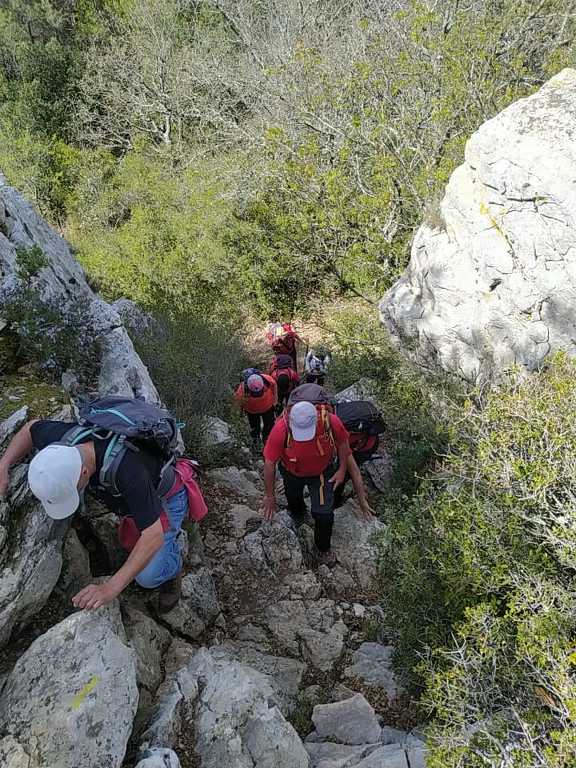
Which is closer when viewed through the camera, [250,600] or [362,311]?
[250,600]

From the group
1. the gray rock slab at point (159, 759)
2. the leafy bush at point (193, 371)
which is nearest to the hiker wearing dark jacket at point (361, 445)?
the leafy bush at point (193, 371)

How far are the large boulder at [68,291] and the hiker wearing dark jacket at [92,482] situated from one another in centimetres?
202

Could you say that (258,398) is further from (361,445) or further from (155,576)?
(155,576)

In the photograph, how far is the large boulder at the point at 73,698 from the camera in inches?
103

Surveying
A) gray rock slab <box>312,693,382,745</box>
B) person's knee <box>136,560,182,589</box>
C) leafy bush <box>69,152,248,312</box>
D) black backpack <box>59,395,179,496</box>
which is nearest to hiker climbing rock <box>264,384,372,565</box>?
person's knee <box>136,560,182,589</box>

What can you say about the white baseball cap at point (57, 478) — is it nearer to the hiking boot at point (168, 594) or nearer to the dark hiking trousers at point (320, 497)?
the hiking boot at point (168, 594)

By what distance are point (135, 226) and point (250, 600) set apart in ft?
40.6

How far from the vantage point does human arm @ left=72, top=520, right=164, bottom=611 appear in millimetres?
2963

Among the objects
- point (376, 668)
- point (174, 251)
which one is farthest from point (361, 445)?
point (174, 251)

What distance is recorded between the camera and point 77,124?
20297 mm

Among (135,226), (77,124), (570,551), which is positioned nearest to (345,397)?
(570,551)

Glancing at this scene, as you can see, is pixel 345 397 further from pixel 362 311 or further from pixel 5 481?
pixel 5 481

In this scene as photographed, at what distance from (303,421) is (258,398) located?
2.80 metres

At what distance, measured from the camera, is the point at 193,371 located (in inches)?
328
